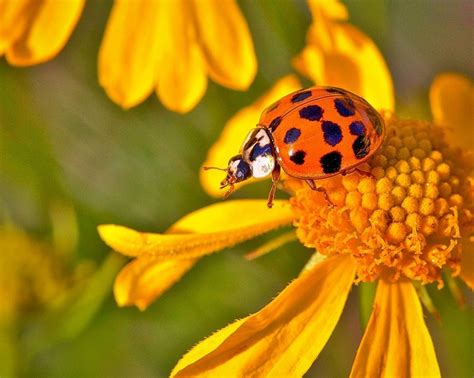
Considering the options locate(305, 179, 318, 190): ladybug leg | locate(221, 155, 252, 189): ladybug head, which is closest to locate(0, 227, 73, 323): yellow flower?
locate(221, 155, 252, 189): ladybug head

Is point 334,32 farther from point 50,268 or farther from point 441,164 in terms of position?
point 50,268

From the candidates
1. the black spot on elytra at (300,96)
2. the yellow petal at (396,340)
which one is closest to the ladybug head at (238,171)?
the black spot on elytra at (300,96)

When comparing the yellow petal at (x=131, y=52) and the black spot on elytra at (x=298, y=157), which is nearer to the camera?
the black spot on elytra at (x=298, y=157)

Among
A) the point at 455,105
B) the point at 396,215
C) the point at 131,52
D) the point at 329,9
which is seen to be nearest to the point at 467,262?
the point at 396,215

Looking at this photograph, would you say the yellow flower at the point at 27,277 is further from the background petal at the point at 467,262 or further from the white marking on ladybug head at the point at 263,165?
the background petal at the point at 467,262

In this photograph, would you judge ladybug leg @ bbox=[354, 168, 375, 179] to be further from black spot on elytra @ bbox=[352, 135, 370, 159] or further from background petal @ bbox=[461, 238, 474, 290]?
background petal @ bbox=[461, 238, 474, 290]

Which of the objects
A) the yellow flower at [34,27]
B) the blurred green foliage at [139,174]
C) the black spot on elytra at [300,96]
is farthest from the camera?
the blurred green foliage at [139,174]
